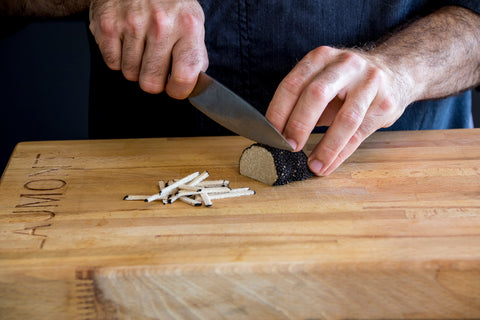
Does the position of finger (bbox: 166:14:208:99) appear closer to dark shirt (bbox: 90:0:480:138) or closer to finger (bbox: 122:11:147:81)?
finger (bbox: 122:11:147:81)

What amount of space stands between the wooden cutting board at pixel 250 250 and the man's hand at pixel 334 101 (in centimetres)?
12

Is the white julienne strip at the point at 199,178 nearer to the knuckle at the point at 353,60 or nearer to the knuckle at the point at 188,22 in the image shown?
the knuckle at the point at 188,22

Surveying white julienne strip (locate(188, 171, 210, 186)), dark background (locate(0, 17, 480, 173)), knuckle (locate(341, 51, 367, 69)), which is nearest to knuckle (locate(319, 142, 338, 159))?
knuckle (locate(341, 51, 367, 69))

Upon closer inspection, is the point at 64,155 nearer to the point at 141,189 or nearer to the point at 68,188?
the point at 68,188

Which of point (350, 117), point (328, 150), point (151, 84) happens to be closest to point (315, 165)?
point (328, 150)

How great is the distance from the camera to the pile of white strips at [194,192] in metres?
1.64

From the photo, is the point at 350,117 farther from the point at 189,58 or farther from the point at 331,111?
the point at 189,58

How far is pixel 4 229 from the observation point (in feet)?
4.97

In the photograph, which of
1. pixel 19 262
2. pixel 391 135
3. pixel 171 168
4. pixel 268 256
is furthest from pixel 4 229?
pixel 391 135

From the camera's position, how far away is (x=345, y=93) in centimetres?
171

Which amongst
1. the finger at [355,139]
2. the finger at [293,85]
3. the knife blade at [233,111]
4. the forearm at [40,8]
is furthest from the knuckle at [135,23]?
the finger at [355,139]

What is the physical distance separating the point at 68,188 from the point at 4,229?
10.5 inches

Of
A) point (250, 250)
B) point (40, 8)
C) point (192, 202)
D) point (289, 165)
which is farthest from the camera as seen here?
point (40, 8)

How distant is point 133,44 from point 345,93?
676mm
